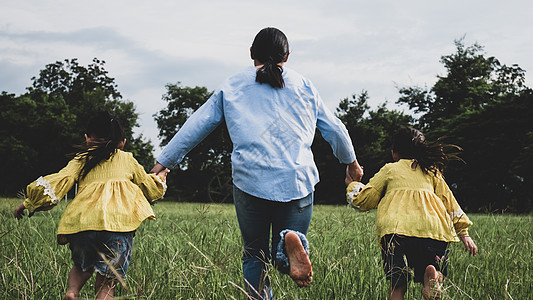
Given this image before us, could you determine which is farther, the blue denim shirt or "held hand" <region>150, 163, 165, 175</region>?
"held hand" <region>150, 163, 165, 175</region>

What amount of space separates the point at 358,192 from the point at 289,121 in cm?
97

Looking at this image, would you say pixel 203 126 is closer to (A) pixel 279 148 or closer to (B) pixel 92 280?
(A) pixel 279 148

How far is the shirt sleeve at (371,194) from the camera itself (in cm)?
335

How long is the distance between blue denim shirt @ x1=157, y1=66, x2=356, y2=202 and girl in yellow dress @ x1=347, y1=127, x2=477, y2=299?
0.77 meters

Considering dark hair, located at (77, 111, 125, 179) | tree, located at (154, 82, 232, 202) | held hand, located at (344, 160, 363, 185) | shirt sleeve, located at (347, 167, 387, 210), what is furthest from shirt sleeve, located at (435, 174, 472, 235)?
tree, located at (154, 82, 232, 202)

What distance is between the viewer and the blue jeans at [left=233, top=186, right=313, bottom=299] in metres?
2.68

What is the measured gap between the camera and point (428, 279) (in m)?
2.94

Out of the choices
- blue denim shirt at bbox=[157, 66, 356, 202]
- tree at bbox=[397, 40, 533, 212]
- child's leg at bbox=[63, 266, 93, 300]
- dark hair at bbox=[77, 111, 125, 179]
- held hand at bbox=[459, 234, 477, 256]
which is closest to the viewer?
blue denim shirt at bbox=[157, 66, 356, 202]

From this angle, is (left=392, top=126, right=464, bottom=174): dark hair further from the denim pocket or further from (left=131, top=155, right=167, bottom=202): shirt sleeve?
(left=131, top=155, right=167, bottom=202): shirt sleeve

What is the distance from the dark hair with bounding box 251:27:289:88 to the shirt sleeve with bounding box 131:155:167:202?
109 centimetres

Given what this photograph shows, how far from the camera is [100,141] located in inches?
125

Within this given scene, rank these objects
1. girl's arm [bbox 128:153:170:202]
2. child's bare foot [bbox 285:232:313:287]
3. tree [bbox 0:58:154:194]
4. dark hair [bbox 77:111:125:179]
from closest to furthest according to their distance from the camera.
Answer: child's bare foot [bbox 285:232:313:287], dark hair [bbox 77:111:125:179], girl's arm [bbox 128:153:170:202], tree [bbox 0:58:154:194]

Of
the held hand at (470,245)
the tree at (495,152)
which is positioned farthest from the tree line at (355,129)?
the held hand at (470,245)

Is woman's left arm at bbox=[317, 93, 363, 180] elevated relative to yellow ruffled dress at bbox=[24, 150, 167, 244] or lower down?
elevated
